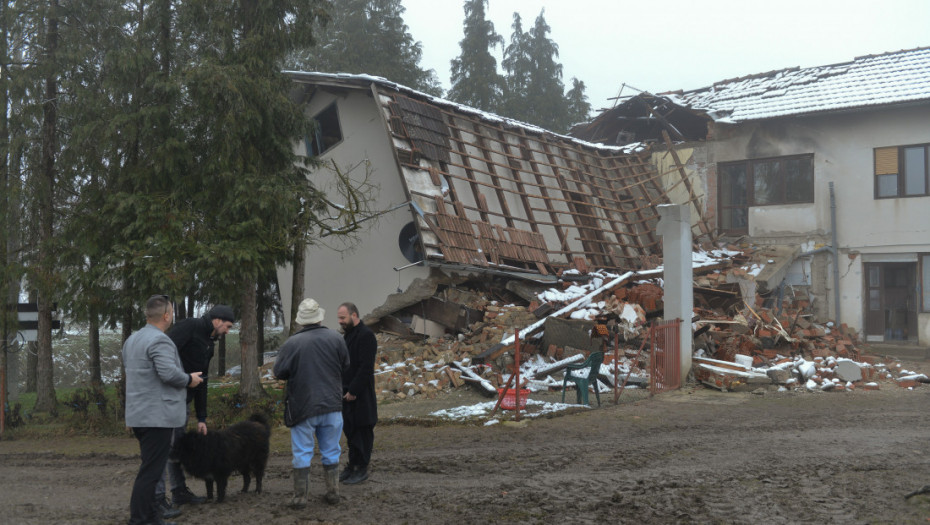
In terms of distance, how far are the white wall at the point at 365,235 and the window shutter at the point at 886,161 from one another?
524 inches

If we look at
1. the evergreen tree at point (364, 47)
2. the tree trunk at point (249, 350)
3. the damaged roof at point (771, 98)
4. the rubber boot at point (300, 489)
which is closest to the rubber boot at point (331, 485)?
the rubber boot at point (300, 489)

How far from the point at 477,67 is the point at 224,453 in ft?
120

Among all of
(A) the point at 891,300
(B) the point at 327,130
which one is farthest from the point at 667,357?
(B) the point at 327,130

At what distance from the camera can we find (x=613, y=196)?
2327cm

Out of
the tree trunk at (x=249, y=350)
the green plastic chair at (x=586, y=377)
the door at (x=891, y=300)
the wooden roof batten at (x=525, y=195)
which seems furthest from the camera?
the door at (x=891, y=300)

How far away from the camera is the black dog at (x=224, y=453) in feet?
20.8

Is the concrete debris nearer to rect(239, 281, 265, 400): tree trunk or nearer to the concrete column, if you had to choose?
the concrete column

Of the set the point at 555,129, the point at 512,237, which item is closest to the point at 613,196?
the point at 512,237

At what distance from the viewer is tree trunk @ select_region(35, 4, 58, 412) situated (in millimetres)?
13867

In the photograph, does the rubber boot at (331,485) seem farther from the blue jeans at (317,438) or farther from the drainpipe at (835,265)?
the drainpipe at (835,265)

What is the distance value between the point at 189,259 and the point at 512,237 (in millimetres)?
8627

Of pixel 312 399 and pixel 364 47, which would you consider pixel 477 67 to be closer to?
pixel 364 47

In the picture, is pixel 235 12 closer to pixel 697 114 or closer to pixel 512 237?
pixel 512 237

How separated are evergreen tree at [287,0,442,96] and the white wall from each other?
14.6m
